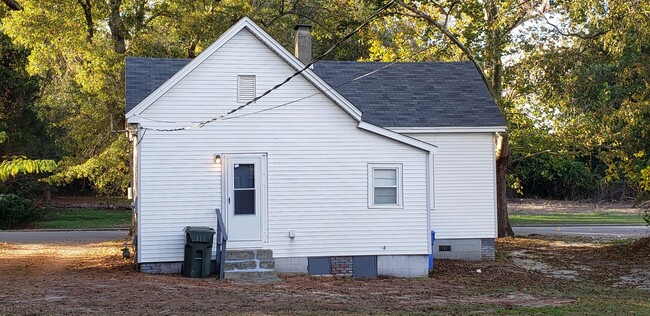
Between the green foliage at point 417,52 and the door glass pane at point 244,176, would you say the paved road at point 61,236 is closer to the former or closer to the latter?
the green foliage at point 417,52

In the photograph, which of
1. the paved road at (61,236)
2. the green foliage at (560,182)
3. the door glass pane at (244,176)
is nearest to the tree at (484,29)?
the door glass pane at (244,176)

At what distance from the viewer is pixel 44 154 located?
40.3m

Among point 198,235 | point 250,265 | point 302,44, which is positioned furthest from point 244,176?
point 302,44

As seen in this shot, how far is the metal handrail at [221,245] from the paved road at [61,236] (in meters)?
12.0

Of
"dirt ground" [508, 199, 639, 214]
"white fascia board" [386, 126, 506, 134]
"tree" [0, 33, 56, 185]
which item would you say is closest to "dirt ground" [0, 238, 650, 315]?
"white fascia board" [386, 126, 506, 134]

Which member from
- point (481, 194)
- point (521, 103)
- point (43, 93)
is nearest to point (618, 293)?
point (481, 194)

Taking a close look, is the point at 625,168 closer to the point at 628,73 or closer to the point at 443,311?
the point at 628,73

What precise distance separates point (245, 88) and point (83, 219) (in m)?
25.6

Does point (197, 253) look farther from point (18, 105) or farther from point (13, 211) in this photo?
point (13, 211)

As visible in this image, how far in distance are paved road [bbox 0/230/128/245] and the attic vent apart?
493 inches

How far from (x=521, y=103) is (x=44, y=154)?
2392 centimetres

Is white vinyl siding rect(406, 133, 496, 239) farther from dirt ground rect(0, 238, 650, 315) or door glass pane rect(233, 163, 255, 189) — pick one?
Answer: door glass pane rect(233, 163, 255, 189)

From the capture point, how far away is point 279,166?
18953 mm

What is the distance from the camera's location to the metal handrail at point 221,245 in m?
17.7
